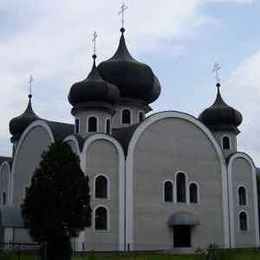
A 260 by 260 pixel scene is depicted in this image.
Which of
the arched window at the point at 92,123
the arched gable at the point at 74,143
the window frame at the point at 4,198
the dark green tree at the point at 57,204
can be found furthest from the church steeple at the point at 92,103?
the dark green tree at the point at 57,204

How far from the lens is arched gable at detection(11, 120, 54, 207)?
35.5m

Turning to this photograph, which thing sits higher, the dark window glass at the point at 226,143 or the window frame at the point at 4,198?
the dark window glass at the point at 226,143

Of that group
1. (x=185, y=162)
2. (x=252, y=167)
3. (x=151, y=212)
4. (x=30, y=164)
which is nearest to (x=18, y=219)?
(x=30, y=164)

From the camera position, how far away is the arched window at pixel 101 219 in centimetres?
3105

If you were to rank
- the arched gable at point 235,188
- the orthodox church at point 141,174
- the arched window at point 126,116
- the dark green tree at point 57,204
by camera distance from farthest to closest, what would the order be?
the arched window at point 126,116, the arched gable at point 235,188, the orthodox church at point 141,174, the dark green tree at point 57,204

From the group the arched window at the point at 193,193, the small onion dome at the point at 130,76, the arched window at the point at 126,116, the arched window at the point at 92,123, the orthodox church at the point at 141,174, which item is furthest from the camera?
the arched window at the point at 126,116

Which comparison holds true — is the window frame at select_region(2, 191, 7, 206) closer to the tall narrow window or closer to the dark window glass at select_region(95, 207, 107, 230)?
the dark window glass at select_region(95, 207, 107, 230)

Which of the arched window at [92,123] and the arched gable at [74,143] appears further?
the arched window at [92,123]

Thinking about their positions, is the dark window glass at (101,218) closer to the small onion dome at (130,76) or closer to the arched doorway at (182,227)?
the arched doorway at (182,227)

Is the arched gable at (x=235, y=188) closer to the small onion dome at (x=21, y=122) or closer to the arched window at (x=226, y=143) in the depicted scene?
the arched window at (x=226, y=143)

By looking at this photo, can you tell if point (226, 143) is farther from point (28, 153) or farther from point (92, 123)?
point (28, 153)

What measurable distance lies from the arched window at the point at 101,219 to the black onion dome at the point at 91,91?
256 inches

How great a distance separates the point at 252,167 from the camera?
37.3 metres

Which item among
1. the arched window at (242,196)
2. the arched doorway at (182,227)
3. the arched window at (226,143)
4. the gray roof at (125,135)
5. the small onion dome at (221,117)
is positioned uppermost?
the small onion dome at (221,117)
